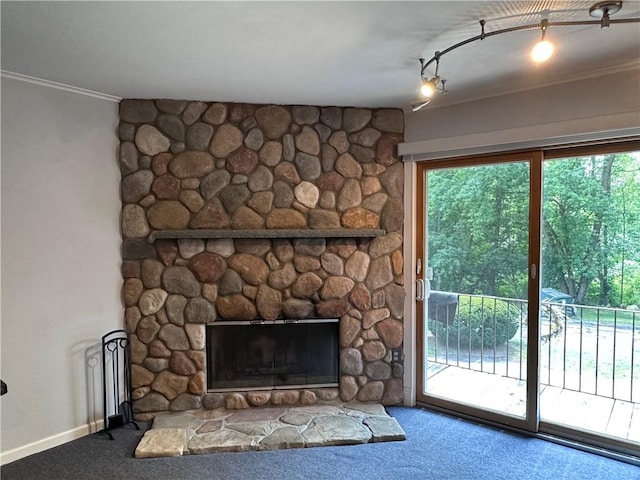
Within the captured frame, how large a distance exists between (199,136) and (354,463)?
2.52 meters

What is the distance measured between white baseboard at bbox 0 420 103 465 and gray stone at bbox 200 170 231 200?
6.02 ft

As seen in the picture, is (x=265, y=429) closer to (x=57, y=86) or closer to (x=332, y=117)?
(x=332, y=117)

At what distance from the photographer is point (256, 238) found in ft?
10.8

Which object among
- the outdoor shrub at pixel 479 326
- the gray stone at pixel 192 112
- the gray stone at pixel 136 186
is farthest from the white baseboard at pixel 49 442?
the outdoor shrub at pixel 479 326

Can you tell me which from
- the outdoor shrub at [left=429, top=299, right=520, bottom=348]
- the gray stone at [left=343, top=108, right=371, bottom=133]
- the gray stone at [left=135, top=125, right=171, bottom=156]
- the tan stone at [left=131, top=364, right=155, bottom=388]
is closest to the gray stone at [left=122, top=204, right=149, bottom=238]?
the gray stone at [left=135, top=125, right=171, bottom=156]

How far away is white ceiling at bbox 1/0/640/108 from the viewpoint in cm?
188

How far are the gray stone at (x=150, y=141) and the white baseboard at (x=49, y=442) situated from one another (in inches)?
79.3

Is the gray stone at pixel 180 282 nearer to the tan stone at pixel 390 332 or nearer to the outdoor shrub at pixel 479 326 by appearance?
the tan stone at pixel 390 332

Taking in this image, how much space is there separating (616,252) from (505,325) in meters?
0.89

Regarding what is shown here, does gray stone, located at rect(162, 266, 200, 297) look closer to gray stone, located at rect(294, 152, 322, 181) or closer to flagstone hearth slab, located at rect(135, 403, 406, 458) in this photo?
flagstone hearth slab, located at rect(135, 403, 406, 458)

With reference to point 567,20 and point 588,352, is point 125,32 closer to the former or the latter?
point 567,20

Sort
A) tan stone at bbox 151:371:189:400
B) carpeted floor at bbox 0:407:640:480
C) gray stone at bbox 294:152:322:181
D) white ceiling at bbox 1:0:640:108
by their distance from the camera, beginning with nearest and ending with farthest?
white ceiling at bbox 1:0:640:108
carpeted floor at bbox 0:407:640:480
tan stone at bbox 151:371:189:400
gray stone at bbox 294:152:322:181

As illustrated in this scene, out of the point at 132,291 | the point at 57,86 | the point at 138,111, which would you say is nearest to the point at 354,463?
the point at 132,291

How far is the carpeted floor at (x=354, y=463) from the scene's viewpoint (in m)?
2.54
